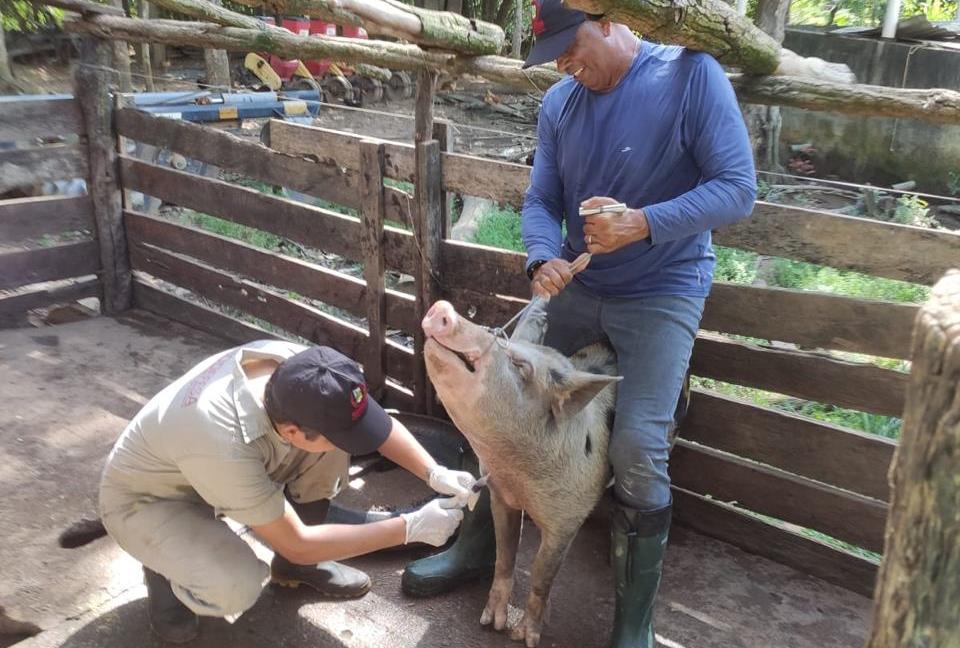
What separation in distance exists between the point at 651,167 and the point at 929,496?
1.80m

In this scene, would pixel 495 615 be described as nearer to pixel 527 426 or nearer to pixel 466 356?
pixel 527 426

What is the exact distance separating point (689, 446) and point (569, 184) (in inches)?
52.4

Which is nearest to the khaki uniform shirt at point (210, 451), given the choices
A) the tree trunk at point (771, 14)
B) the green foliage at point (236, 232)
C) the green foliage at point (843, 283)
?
A: the green foliage at point (843, 283)

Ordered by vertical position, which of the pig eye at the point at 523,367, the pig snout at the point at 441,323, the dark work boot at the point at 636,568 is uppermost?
the pig snout at the point at 441,323

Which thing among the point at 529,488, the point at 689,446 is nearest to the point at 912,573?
the point at 529,488

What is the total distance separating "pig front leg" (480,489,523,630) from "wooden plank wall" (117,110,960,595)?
3.24ft

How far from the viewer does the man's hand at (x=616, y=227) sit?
8.38 ft

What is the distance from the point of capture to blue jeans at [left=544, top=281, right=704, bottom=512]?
9.00 feet

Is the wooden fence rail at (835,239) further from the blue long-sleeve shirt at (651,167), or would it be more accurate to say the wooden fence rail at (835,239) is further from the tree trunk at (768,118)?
the tree trunk at (768,118)

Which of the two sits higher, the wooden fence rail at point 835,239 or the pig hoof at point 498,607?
the wooden fence rail at point 835,239

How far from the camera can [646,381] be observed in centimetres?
279

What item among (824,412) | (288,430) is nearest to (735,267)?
(824,412)

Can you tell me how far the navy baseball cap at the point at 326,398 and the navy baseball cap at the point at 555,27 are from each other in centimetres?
121

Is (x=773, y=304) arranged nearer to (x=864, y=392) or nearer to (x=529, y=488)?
(x=864, y=392)
